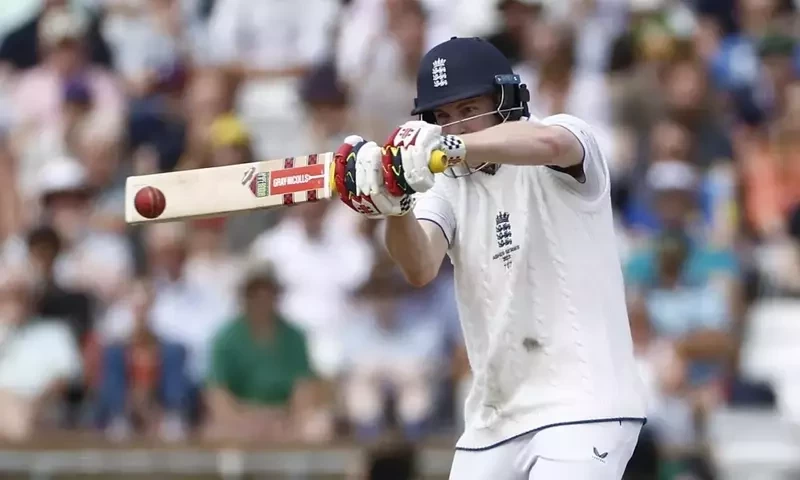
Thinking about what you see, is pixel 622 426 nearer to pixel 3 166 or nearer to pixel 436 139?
pixel 436 139

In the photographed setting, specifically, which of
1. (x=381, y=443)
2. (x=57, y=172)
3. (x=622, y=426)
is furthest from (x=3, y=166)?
(x=622, y=426)

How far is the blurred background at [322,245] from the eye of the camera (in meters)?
8.51

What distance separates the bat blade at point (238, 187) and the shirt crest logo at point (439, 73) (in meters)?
0.41

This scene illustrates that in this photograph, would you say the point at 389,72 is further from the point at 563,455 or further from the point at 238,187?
the point at 563,455

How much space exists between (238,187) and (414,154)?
2.25 ft

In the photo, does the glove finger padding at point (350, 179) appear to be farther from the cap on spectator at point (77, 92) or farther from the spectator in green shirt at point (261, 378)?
the cap on spectator at point (77, 92)

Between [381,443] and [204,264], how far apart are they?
221cm

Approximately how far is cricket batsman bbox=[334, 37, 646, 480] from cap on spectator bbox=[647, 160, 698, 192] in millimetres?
4666

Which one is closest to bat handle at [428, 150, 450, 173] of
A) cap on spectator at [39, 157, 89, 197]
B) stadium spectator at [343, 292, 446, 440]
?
stadium spectator at [343, 292, 446, 440]

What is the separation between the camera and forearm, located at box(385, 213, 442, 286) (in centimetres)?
480

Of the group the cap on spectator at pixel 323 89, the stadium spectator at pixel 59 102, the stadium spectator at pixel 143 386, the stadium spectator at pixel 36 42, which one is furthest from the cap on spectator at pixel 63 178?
the cap on spectator at pixel 323 89

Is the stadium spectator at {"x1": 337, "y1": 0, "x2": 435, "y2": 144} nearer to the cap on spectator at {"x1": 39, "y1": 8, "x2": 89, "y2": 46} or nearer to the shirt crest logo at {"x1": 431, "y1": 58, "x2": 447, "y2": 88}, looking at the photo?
the cap on spectator at {"x1": 39, "y1": 8, "x2": 89, "y2": 46}

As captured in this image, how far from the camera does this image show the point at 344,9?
1124cm

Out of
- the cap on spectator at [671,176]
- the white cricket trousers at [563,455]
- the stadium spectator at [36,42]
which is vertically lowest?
the white cricket trousers at [563,455]
